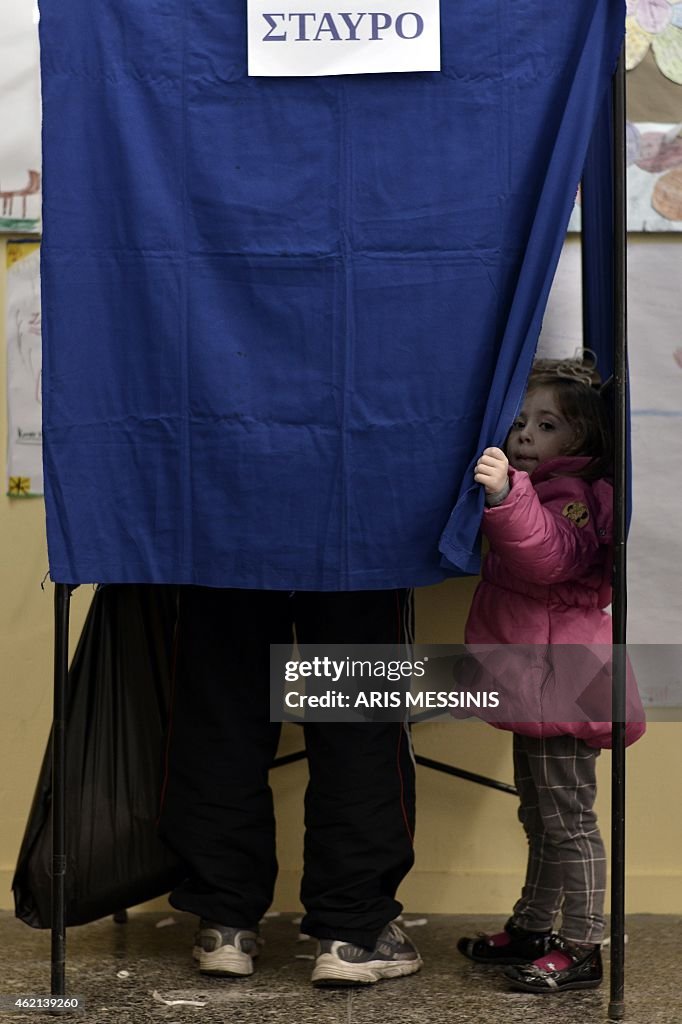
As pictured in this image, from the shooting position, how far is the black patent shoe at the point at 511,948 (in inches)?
95.6

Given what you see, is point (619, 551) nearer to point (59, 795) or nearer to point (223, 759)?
point (223, 759)

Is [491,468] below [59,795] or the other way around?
the other way around

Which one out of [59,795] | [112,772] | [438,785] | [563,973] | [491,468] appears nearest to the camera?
[491,468]

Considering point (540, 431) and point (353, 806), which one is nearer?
point (353, 806)

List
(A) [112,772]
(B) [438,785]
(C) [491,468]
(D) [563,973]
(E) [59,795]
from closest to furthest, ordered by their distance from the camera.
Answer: (C) [491,468]
(E) [59,795]
(D) [563,973]
(A) [112,772]
(B) [438,785]

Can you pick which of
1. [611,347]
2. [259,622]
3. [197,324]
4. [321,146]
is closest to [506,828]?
[259,622]

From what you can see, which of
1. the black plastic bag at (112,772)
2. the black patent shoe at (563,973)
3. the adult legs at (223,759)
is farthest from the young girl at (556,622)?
the black plastic bag at (112,772)

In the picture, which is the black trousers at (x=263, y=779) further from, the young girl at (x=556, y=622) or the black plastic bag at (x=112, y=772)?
the young girl at (x=556, y=622)

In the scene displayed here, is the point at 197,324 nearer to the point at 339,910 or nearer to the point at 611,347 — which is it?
the point at 611,347

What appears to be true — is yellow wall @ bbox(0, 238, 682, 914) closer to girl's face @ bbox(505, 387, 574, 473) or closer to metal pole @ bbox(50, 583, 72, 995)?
girl's face @ bbox(505, 387, 574, 473)

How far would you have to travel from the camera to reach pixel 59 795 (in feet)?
7.22

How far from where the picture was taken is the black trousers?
2.32 m

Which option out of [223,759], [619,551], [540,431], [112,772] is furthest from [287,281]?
[112,772]

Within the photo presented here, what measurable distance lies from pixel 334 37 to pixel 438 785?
159 cm
